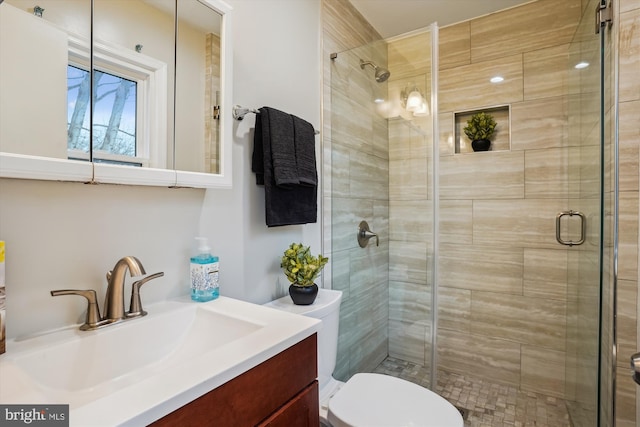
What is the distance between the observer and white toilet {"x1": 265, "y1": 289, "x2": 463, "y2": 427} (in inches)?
48.3

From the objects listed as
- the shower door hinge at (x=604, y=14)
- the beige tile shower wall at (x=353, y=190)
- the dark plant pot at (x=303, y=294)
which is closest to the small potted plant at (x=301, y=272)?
the dark plant pot at (x=303, y=294)

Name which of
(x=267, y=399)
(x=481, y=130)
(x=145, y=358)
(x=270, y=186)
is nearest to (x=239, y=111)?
(x=270, y=186)

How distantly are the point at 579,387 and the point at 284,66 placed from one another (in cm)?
222

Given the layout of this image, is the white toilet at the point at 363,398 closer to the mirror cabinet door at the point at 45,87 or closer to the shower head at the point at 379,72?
the mirror cabinet door at the point at 45,87

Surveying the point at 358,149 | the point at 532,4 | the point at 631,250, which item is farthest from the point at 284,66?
the point at 532,4

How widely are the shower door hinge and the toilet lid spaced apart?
5.18 feet

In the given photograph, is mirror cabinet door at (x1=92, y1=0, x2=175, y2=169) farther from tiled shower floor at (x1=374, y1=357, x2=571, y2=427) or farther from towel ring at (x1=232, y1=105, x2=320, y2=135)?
tiled shower floor at (x1=374, y1=357, x2=571, y2=427)

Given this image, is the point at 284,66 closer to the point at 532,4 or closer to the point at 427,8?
the point at 427,8

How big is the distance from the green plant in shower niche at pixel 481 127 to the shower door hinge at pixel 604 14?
2.90 ft

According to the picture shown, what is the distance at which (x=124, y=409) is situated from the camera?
52cm

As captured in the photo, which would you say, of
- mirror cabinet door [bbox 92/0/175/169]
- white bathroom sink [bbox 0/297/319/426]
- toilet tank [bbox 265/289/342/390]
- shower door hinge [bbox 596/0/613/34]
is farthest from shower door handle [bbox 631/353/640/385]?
shower door hinge [bbox 596/0/613/34]

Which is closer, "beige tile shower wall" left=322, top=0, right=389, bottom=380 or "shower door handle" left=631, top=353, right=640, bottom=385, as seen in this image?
"shower door handle" left=631, top=353, right=640, bottom=385

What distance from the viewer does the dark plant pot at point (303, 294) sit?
1397 mm

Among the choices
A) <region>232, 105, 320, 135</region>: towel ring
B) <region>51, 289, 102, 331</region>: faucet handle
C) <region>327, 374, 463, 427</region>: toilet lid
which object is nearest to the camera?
<region>51, 289, 102, 331</region>: faucet handle
